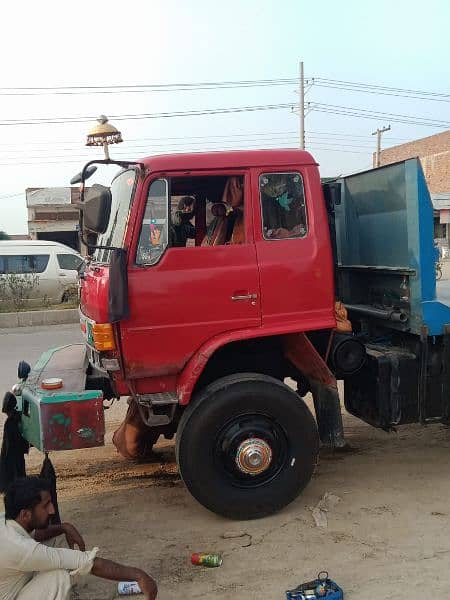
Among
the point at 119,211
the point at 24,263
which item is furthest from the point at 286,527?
the point at 24,263

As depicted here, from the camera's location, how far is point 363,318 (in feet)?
16.3

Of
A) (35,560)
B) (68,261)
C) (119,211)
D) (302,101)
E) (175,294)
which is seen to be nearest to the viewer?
(35,560)

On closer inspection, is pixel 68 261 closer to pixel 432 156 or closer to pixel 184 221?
Result: pixel 184 221

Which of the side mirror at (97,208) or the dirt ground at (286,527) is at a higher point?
the side mirror at (97,208)

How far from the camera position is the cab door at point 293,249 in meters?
3.98

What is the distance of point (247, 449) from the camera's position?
13.0 ft

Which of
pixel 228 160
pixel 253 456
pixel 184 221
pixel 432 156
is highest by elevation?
pixel 432 156

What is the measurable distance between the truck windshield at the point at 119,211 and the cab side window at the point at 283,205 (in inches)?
34.8

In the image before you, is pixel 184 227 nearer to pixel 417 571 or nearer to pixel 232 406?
pixel 232 406

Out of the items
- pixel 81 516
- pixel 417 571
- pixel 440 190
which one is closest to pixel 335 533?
pixel 417 571

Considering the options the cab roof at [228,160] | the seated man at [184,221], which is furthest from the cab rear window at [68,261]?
the cab roof at [228,160]

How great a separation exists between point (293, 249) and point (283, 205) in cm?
32

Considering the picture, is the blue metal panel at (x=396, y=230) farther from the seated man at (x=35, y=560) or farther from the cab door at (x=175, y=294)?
the seated man at (x=35, y=560)

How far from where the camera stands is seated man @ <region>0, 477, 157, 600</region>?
2.65 metres
